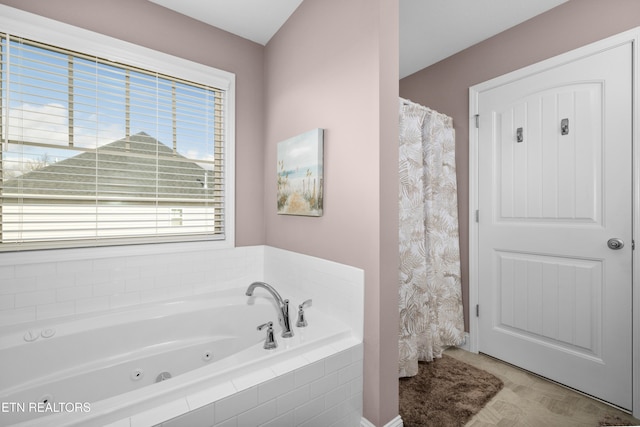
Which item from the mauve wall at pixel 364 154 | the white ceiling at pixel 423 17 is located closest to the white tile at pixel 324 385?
the mauve wall at pixel 364 154

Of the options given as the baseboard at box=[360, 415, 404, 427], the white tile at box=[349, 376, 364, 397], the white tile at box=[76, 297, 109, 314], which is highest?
the white tile at box=[76, 297, 109, 314]

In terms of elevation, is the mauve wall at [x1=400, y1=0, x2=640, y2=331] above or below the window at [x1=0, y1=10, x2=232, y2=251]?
above

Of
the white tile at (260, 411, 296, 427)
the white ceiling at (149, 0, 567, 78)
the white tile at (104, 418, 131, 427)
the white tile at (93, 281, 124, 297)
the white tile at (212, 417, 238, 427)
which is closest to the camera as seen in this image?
the white tile at (104, 418, 131, 427)

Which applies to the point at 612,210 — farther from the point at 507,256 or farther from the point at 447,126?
the point at 447,126

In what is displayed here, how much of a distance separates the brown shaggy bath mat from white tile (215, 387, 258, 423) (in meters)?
0.96

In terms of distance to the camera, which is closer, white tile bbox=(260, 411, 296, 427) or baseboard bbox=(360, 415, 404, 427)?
white tile bbox=(260, 411, 296, 427)

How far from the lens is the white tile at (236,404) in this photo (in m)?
1.03

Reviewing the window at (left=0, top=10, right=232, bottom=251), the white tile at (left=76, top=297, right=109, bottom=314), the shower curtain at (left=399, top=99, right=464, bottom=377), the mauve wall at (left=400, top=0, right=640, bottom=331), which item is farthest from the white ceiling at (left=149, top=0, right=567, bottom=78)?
the white tile at (left=76, top=297, right=109, bottom=314)

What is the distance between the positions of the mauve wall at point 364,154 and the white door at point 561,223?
4.17 feet

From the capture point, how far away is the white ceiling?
6.44ft

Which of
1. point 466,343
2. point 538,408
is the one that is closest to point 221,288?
point 466,343

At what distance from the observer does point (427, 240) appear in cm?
222

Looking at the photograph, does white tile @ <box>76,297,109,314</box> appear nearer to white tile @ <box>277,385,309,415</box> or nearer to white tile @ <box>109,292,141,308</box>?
white tile @ <box>109,292,141,308</box>

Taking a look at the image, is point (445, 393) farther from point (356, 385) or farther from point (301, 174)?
point (301, 174)
